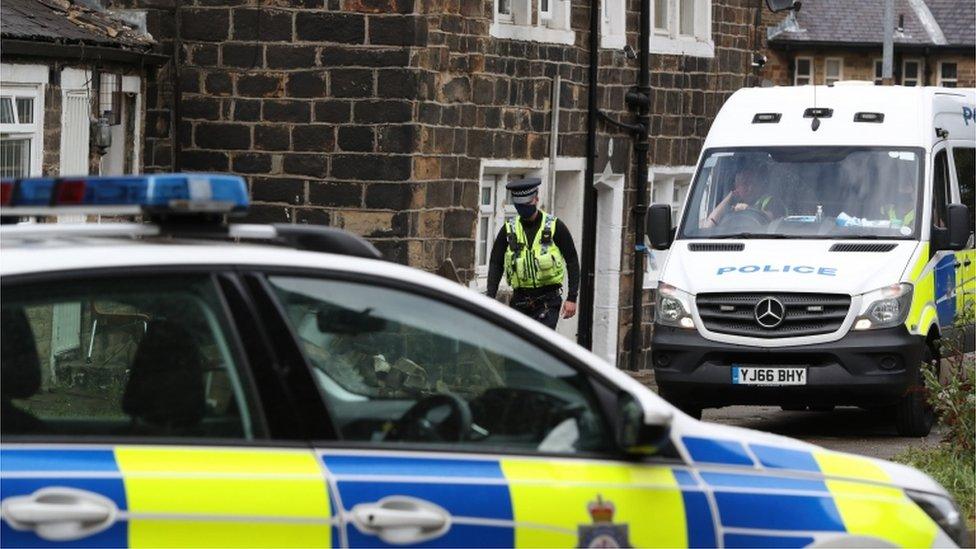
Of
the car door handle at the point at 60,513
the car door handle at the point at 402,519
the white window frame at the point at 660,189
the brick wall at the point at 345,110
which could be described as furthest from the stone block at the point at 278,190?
A: the car door handle at the point at 60,513

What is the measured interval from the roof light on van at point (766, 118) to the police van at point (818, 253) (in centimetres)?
1

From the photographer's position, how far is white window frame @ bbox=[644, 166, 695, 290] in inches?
927

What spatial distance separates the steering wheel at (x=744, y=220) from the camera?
14070mm

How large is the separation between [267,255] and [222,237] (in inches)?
6.2

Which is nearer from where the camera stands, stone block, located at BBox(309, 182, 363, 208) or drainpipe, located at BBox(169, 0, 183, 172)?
stone block, located at BBox(309, 182, 363, 208)

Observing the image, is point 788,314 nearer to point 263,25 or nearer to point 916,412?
point 916,412

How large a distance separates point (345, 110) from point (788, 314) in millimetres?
5353

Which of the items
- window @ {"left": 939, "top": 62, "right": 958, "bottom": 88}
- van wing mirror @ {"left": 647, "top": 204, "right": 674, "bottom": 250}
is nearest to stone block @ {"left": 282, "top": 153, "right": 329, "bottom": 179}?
van wing mirror @ {"left": 647, "top": 204, "right": 674, "bottom": 250}

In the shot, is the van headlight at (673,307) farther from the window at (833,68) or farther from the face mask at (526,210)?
the window at (833,68)

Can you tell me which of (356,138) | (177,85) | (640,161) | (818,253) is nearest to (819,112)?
(818,253)

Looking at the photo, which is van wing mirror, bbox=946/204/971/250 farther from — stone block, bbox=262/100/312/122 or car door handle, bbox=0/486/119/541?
car door handle, bbox=0/486/119/541

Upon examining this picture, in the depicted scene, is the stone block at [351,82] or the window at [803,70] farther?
the window at [803,70]

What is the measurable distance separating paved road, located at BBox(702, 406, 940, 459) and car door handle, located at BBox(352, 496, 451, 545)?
7560 mm

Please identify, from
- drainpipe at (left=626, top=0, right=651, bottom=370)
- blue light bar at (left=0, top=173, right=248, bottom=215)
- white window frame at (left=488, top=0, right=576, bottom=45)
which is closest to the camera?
blue light bar at (left=0, top=173, right=248, bottom=215)
